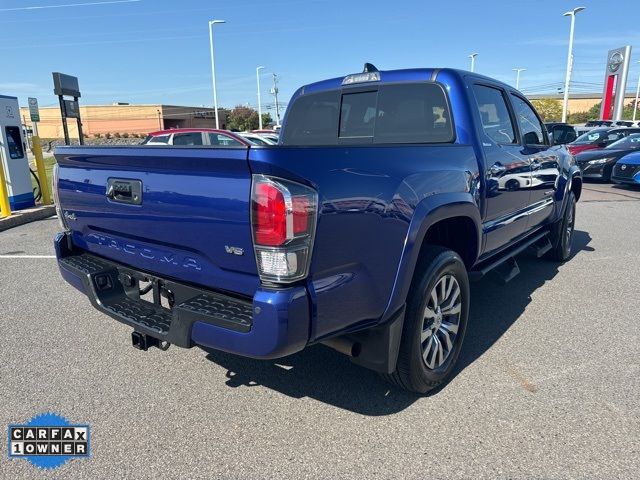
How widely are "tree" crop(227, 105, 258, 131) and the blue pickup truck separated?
76.7 meters

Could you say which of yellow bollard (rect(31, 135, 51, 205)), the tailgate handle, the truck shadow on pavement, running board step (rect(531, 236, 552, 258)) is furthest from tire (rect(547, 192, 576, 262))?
yellow bollard (rect(31, 135, 51, 205))

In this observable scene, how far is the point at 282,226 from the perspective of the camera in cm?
191

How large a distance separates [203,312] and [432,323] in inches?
57.8

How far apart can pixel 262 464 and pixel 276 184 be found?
1.40 m

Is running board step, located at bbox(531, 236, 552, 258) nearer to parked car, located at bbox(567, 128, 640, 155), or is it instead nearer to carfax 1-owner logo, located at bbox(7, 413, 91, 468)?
carfax 1-owner logo, located at bbox(7, 413, 91, 468)

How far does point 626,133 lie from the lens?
54.3ft

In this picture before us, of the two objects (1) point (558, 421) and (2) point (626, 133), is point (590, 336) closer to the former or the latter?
(1) point (558, 421)

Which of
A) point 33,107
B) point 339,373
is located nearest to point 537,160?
point 339,373

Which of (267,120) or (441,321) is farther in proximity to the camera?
(267,120)

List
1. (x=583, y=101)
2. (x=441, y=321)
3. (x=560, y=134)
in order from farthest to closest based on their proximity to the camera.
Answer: (x=583, y=101)
(x=560, y=134)
(x=441, y=321)

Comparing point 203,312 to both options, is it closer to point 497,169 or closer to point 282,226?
point 282,226

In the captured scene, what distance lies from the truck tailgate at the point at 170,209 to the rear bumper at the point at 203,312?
0.08m

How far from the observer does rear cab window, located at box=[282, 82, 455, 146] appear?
3531 mm

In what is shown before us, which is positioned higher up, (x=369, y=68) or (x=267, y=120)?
(x=267, y=120)
